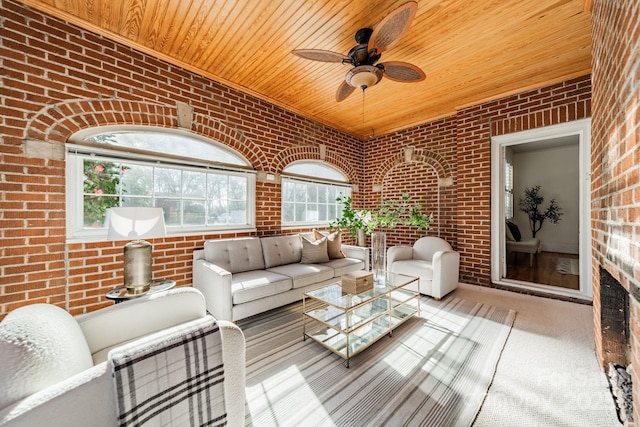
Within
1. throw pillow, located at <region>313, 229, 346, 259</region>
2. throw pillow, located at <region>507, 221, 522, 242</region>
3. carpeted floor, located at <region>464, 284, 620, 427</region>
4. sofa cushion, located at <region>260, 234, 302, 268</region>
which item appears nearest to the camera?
carpeted floor, located at <region>464, 284, 620, 427</region>

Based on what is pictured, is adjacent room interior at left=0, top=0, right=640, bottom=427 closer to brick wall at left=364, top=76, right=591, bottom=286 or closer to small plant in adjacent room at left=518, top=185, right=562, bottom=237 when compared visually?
brick wall at left=364, top=76, right=591, bottom=286

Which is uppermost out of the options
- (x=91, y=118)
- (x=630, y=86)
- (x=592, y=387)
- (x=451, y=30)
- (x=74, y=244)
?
(x=451, y=30)

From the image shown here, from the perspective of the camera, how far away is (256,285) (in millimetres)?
2455

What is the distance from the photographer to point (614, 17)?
1.28 meters

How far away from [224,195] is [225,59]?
62.7 inches

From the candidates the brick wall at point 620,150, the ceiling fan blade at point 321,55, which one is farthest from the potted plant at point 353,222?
the brick wall at point 620,150

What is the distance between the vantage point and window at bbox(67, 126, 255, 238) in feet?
7.55

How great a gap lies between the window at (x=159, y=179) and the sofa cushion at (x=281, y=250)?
45cm

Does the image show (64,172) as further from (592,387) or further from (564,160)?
(564,160)

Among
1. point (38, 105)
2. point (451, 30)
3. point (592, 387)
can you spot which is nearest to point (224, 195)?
point (38, 105)

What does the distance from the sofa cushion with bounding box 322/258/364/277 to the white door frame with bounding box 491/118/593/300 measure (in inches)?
77.7

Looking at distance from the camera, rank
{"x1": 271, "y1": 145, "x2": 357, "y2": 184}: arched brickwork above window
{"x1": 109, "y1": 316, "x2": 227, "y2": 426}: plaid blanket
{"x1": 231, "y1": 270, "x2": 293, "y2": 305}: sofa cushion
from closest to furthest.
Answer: {"x1": 109, "y1": 316, "x2": 227, "y2": 426}: plaid blanket
{"x1": 231, "y1": 270, "x2": 293, "y2": 305}: sofa cushion
{"x1": 271, "y1": 145, "x2": 357, "y2": 184}: arched brickwork above window

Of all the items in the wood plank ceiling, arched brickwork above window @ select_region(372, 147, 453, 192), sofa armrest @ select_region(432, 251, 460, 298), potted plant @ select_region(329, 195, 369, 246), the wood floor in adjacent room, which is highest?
the wood plank ceiling

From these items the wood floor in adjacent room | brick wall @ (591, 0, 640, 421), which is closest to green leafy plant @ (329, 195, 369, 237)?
brick wall @ (591, 0, 640, 421)
